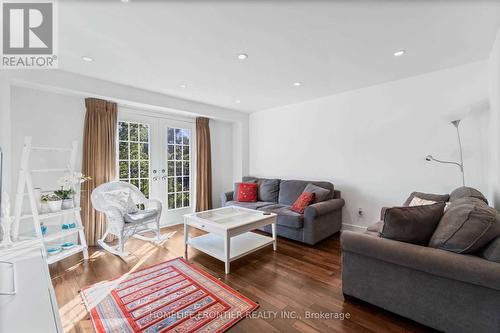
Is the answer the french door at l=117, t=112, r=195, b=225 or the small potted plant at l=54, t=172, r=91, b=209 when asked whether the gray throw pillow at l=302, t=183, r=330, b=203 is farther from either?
the small potted plant at l=54, t=172, r=91, b=209

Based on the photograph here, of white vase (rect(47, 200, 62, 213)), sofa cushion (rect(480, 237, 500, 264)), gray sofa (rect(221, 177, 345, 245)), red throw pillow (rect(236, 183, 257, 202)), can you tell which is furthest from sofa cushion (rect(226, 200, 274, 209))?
sofa cushion (rect(480, 237, 500, 264))

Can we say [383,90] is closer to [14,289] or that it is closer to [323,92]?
[323,92]

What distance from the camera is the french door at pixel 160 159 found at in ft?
12.4

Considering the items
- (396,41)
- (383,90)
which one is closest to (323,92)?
(383,90)

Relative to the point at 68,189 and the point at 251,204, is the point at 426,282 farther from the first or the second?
the point at 68,189

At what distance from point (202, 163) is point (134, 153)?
1.32m

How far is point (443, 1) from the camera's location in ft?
5.35

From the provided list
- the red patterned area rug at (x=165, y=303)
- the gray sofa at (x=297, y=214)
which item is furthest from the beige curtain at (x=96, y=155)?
the gray sofa at (x=297, y=214)

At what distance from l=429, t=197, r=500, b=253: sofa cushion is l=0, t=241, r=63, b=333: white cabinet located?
2127 mm

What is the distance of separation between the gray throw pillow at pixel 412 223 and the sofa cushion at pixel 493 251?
0.29 m

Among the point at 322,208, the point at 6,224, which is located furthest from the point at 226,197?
the point at 6,224

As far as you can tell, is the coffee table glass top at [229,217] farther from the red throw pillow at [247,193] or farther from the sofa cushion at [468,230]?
the sofa cushion at [468,230]

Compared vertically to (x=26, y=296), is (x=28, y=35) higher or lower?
higher

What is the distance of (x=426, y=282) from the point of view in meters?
1.51
